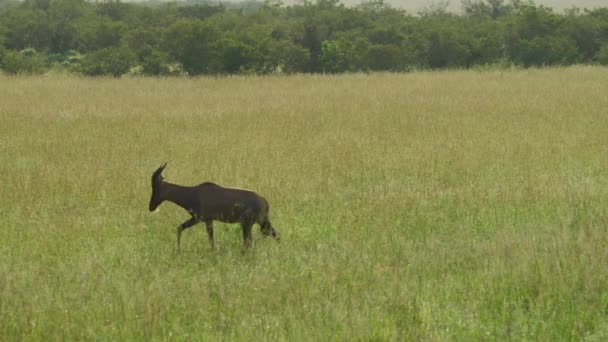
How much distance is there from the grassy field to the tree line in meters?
10.6

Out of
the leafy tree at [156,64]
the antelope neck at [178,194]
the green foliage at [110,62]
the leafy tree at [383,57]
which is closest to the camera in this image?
the antelope neck at [178,194]

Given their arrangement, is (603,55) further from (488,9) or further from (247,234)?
(488,9)

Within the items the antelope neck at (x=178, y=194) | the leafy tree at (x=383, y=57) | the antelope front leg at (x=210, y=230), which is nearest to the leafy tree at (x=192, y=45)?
the leafy tree at (x=383, y=57)

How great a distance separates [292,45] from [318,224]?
70.5 feet

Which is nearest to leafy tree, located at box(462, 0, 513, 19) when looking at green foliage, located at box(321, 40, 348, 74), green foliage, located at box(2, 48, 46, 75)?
green foliage, located at box(321, 40, 348, 74)

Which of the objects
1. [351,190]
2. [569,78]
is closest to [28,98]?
[351,190]

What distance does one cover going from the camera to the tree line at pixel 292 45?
25.6m

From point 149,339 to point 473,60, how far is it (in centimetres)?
2796

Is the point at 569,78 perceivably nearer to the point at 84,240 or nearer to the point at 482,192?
the point at 482,192

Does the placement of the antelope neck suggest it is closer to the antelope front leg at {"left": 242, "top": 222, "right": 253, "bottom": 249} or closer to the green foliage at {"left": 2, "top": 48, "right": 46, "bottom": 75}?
the antelope front leg at {"left": 242, "top": 222, "right": 253, "bottom": 249}

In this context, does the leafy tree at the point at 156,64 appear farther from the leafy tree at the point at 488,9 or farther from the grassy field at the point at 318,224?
the leafy tree at the point at 488,9

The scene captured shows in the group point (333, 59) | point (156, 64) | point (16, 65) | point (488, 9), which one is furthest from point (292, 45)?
point (488, 9)

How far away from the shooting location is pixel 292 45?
91.7 feet

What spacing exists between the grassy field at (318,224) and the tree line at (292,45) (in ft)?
34.7
